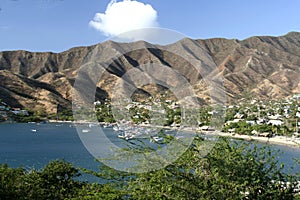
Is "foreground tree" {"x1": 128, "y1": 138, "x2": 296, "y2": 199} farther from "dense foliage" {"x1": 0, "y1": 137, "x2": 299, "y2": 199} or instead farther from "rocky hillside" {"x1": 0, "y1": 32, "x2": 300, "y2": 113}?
"rocky hillside" {"x1": 0, "y1": 32, "x2": 300, "y2": 113}

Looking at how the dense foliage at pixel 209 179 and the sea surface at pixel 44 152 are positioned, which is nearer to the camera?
the dense foliage at pixel 209 179

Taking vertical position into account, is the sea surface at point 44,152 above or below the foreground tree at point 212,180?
below

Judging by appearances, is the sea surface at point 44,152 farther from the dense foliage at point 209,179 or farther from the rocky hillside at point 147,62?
the rocky hillside at point 147,62

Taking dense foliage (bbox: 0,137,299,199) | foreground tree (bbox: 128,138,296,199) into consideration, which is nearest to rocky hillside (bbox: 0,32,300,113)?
dense foliage (bbox: 0,137,299,199)

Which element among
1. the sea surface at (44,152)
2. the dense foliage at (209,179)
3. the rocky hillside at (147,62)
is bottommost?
the sea surface at (44,152)

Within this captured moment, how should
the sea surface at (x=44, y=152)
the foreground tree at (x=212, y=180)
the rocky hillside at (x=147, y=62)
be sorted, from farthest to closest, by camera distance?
1. the rocky hillside at (x=147, y=62)
2. the sea surface at (x=44, y=152)
3. the foreground tree at (x=212, y=180)

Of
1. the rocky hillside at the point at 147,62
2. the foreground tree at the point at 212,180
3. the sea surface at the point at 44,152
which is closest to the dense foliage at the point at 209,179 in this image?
the foreground tree at the point at 212,180

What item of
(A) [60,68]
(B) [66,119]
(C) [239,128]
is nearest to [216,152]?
(C) [239,128]

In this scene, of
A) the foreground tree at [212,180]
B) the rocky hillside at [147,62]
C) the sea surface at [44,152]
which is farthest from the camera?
the rocky hillside at [147,62]

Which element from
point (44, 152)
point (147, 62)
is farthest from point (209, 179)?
point (147, 62)

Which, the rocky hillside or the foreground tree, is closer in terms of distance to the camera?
the foreground tree
